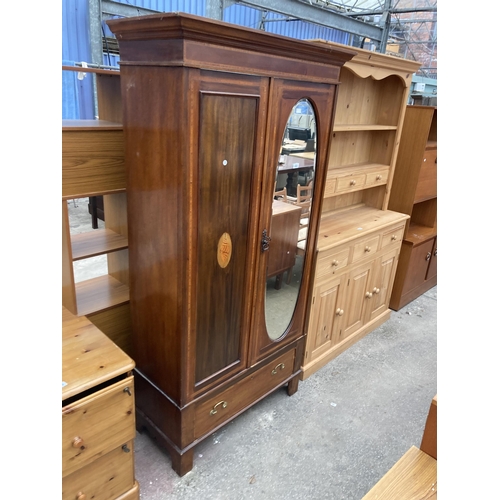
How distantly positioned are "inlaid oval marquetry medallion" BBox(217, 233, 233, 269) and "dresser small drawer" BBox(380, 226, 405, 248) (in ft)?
4.87

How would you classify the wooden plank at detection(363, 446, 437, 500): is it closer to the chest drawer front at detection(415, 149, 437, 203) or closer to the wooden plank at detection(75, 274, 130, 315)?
the wooden plank at detection(75, 274, 130, 315)

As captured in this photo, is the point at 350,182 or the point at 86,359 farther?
the point at 350,182

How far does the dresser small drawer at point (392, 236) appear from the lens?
2.71m

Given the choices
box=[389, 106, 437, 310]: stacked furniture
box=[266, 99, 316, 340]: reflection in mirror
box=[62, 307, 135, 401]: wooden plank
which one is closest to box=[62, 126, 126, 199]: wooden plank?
box=[62, 307, 135, 401]: wooden plank

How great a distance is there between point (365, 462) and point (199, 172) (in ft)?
5.02

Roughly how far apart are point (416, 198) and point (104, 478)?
269 cm

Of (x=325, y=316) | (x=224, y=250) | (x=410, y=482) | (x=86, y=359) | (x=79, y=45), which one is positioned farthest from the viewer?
(x=79, y=45)

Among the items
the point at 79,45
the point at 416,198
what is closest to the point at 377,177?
the point at 416,198

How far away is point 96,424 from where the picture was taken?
1.31m

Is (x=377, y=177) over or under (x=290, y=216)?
over

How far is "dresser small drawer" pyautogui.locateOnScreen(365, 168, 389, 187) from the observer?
8.60 ft

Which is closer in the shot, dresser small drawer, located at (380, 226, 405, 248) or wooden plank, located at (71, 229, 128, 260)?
wooden plank, located at (71, 229, 128, 260)

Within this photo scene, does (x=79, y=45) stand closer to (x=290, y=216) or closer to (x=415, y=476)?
(x=290, y=216)

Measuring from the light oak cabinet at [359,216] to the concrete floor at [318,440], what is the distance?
0.75ft
